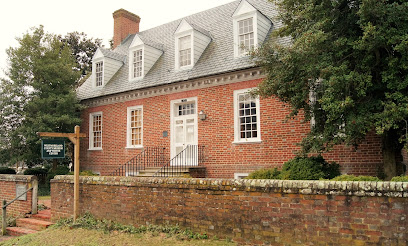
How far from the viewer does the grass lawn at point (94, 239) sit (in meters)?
6.80

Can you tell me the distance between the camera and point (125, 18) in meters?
22.9

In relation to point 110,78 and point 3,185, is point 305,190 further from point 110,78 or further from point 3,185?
point 110,78

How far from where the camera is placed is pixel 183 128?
15.3m

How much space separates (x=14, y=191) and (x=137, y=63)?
8889 mm

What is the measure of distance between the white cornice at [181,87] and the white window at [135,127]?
659 mm

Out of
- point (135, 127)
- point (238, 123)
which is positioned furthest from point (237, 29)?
point (135, 127)

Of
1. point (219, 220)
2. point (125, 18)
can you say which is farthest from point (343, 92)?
point (125, 18)

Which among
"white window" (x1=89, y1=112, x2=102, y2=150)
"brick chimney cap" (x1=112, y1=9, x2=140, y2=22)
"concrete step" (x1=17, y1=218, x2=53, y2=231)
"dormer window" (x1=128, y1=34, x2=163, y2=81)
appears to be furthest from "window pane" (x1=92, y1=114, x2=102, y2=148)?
"concrete step" (x1=17, y1=218, x2=53, y2=231)

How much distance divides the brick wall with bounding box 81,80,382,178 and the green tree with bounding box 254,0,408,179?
1.88m

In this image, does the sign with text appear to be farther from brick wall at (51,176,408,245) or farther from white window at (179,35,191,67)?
white window at (179,35,191,67)

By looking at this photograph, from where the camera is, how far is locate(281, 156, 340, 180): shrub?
8.55m

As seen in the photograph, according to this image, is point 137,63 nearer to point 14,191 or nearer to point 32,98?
point 32,98

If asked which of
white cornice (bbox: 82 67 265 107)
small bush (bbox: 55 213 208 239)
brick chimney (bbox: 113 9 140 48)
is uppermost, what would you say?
brick chimney (bbox: 113 9 140 48)

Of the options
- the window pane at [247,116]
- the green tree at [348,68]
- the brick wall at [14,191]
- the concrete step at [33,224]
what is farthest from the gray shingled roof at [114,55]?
the green tree at [348,68]
